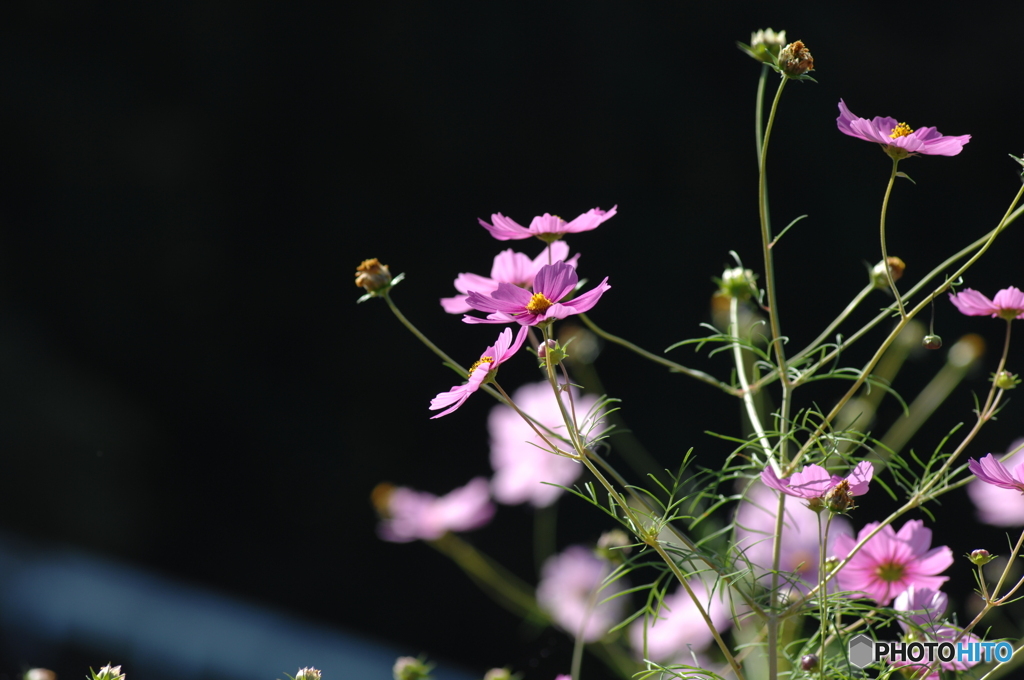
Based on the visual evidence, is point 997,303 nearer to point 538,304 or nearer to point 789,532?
point 538,304

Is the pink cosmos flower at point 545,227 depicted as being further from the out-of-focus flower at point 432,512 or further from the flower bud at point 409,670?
the out-of-focus flower at point 432,512

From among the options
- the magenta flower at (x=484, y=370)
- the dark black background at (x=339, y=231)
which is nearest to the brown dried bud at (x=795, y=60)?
the magenta flower at (x=484, y=370)

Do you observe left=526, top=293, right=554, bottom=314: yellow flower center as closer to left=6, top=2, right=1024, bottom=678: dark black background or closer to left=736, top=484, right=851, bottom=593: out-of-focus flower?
left=736, top=484, right=851, bottom=593: out-of-focus flower

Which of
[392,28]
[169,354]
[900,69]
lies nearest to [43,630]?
[169,354]

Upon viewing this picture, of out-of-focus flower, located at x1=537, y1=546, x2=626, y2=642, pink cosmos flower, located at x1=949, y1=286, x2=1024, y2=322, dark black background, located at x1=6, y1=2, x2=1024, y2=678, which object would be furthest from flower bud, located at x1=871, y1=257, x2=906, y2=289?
dark black background, located at x1=6, y1=2, x2=1024, y2=678

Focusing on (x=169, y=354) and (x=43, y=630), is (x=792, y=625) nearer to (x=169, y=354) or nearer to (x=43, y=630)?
(x=43, y=630)
